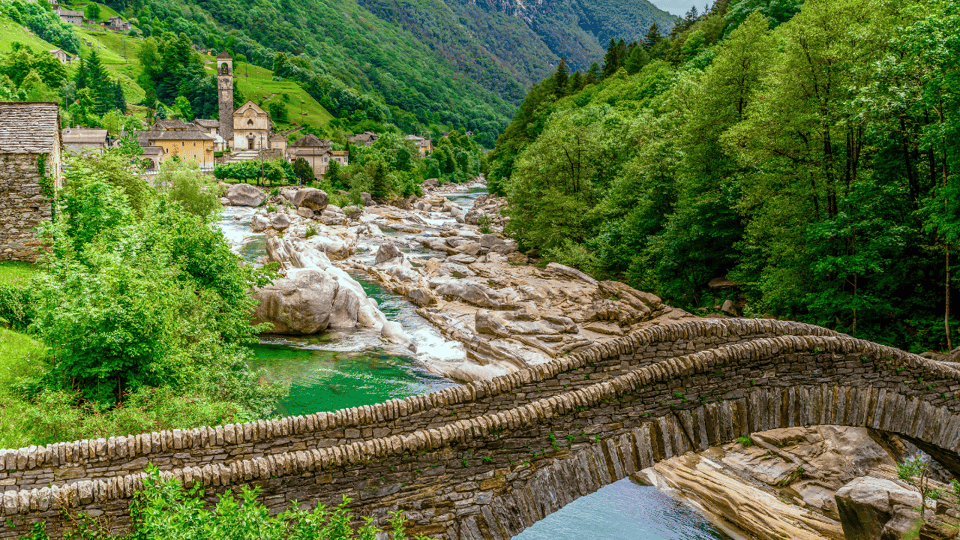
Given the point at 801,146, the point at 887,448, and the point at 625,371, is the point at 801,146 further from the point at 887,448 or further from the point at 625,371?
the point at 625,371

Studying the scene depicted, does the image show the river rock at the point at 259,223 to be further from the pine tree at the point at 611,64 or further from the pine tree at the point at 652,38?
the pine tree at the point at 652,38

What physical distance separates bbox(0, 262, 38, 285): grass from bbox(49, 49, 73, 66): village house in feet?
478

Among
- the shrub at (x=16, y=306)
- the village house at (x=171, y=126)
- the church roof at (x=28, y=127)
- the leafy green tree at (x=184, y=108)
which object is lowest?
the shrub at (x=16, y=306)

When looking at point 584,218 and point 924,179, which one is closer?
point 924,179

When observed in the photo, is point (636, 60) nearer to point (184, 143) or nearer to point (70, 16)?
point (184, 143)

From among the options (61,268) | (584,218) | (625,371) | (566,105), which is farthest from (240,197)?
(625,371)

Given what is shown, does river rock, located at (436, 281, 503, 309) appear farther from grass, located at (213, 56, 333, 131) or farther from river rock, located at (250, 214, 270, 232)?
grass, located at (213, 56, 333, 131)

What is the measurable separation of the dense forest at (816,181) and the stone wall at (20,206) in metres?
24.9

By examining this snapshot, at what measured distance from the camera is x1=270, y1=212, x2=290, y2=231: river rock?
55.4 metres

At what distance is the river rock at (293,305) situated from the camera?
88.1 feet

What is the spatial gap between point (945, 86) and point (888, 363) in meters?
7.78

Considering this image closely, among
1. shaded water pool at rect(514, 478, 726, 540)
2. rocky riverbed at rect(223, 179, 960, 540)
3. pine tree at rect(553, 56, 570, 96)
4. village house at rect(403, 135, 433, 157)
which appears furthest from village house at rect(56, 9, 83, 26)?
shaded water pool at rect(514, 478, 726, 540)

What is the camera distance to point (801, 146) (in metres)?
19.9

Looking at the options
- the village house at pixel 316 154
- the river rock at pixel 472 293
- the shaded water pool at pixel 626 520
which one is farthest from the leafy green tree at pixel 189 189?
the village house at pixel 316 154
